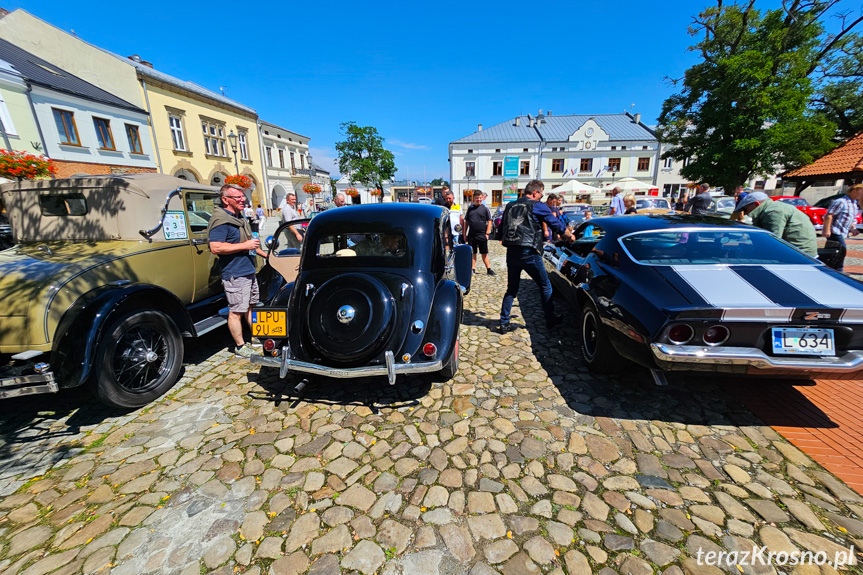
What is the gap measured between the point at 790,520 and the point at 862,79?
32.9m

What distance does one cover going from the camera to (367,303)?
2826mm

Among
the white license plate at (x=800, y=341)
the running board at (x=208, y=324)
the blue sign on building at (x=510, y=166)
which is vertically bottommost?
the running board at (x=208, y=324)

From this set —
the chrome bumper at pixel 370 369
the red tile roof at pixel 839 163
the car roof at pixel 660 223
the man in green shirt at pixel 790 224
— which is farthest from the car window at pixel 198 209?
the red tile roof at pixel 839 163

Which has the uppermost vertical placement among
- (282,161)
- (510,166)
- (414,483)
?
(282,161)

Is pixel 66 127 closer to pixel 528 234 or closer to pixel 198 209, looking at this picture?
pixel 198 209

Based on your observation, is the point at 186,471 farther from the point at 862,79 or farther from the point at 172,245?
the point at 862,79

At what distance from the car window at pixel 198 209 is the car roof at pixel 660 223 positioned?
4995 mm

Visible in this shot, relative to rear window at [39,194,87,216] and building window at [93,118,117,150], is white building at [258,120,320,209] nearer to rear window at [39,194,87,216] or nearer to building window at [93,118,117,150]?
building window at [93,118,117,150]

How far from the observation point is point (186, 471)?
7.59 feet

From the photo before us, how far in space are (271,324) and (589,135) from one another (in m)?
42.2

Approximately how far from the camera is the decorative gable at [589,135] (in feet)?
119

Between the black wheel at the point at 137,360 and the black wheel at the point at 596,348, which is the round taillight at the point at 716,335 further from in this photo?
the black wheel at the point at 137,360

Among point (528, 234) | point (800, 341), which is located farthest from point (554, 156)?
point (800, 341)

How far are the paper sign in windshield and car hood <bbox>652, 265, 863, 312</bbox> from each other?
4.99m
